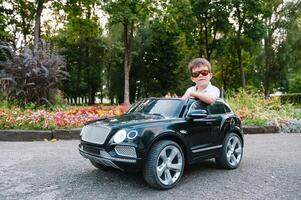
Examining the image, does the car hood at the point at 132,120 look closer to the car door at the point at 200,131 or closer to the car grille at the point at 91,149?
the car grille at the point at 91,149

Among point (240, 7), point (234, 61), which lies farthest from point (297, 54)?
point (240, 7)

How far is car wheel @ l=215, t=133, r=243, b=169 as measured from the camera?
219 inches

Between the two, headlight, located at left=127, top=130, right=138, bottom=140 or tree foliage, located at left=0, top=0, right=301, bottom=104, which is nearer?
headlight, located at left=127, top=130, right=138, bottom=140

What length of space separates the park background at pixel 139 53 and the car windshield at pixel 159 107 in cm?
405

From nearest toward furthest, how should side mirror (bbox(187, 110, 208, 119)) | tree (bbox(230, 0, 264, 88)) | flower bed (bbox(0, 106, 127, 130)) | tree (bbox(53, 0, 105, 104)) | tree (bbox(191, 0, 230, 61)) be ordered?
side mirror (bbox(187, 110, 208, 119))
flower bed (bbox(0, 106, 127, 130))
tree (bbox(230, 0, 264, 88))
tree (bbox(191, 0, 230, 61))
tree (bbox(53, 0, 105, 104))

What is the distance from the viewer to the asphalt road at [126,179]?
170 inches

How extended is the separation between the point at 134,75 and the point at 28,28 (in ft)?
36.8

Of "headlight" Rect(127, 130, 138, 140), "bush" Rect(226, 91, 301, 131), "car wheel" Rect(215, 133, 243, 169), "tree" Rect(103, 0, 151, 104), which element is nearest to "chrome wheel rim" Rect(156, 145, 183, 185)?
"headlight" Rect(127, 130, 138, 140)

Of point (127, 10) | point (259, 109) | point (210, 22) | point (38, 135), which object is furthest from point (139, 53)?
point (38, 135)

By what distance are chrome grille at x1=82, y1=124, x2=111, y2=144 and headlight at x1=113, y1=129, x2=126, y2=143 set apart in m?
0.14

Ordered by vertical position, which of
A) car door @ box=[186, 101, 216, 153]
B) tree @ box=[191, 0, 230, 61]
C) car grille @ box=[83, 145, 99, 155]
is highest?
tree @ box=[191, 0, 230, 61]

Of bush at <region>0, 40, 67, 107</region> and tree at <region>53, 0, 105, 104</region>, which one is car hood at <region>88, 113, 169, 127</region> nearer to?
bush at <region>0, 40, 67, 107</region>

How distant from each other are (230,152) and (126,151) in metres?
2.23

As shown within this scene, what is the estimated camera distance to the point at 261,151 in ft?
24.4
